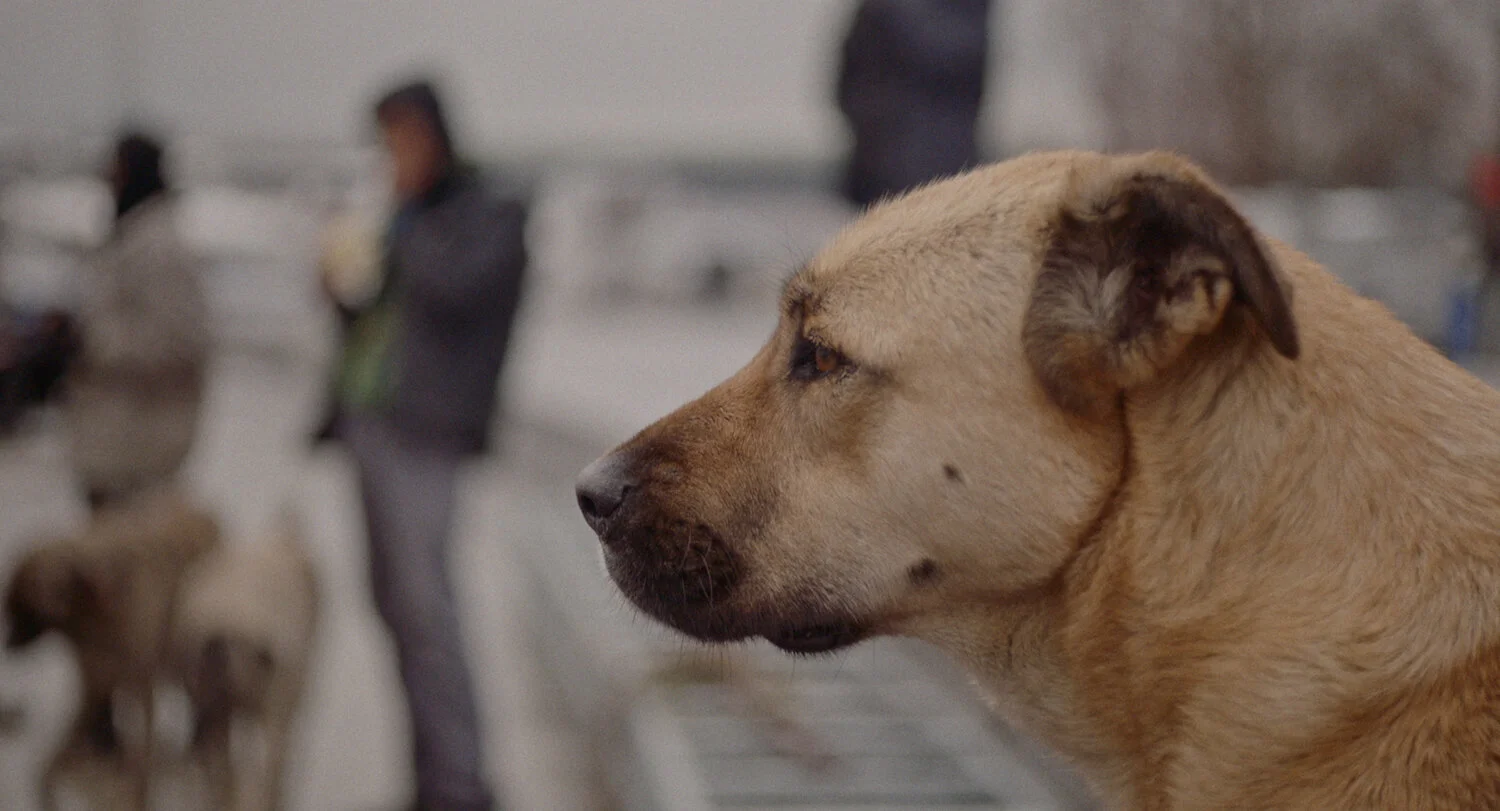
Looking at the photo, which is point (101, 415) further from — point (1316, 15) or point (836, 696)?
point (1316, 15)

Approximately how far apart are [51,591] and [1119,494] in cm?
331

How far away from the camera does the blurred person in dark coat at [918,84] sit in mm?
4289

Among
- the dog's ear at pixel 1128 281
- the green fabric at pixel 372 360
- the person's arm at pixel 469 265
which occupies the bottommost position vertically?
the green fabric at pixel 372 360

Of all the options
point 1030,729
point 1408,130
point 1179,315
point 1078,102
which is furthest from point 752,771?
point 1408,130

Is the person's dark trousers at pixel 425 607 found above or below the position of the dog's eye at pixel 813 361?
below

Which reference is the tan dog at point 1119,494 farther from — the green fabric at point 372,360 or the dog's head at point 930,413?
the green fabric at point 372,360

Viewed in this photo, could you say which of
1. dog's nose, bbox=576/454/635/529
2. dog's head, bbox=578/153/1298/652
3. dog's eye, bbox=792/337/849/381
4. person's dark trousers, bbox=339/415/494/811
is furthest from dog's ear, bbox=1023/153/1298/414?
person's dark trousers, bbox=339/415/494/811

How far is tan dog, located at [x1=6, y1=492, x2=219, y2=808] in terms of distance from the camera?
386cm

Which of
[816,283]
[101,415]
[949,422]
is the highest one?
[816,283]

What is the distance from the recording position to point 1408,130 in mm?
8109

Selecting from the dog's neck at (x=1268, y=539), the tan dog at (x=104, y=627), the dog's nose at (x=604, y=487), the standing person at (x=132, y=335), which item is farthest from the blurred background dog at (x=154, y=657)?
the dog's neck at (x=1268, y=539)

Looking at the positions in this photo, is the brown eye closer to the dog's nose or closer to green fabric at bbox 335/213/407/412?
the dog's nose

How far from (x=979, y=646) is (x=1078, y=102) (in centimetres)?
700

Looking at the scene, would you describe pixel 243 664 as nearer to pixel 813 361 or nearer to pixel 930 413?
→ pixel 813 361
